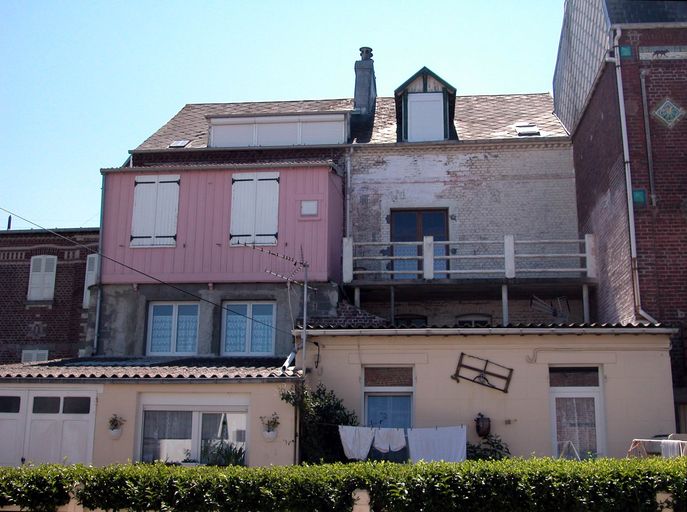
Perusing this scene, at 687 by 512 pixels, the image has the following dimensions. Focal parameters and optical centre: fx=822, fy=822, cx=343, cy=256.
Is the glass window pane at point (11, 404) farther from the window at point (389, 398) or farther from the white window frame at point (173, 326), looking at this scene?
the window at point (389, 398)

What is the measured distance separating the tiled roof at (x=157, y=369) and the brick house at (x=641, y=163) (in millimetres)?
7033

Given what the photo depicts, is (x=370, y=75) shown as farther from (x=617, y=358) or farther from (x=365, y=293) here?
(x=617, y=358)

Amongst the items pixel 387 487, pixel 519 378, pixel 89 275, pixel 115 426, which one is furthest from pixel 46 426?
pixel 89 275

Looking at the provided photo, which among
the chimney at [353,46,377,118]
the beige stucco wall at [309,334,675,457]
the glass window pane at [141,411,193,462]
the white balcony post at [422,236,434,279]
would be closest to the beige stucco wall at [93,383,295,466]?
the glass window pane at [141,411,193,462]

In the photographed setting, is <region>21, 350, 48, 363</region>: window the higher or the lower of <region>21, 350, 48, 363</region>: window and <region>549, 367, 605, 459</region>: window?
the higher

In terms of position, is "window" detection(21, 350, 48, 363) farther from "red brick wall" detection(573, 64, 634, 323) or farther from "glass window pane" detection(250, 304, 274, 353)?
"red brick wall" detection(573, 64, 634, 323)

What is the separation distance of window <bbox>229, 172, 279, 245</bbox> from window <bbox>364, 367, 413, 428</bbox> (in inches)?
197

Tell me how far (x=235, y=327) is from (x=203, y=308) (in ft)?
2.81

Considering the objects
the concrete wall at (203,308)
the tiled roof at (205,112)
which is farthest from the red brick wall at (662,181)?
the tiled roof at (205,112)

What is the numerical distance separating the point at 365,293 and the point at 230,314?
10.9 ft

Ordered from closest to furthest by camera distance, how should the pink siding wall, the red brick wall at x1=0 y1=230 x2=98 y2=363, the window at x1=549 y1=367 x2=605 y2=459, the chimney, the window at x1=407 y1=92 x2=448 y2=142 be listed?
the window at x1=549 y1=367 x2=605 y2=459
the pink siding wall
the window at x1=407 y1=92 x2=448 y2=142
the chimney
the red brick wall at x1=0 y1=230 x2=98 y2=363

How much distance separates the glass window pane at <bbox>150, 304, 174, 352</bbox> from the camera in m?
18.7

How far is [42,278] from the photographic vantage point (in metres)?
25.4

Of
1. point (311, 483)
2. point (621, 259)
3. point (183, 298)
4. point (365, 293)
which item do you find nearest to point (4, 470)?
point (311, 483)
